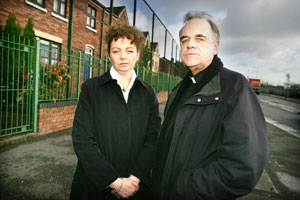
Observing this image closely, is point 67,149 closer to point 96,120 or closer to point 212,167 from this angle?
point 96,120

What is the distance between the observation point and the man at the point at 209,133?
981 mm

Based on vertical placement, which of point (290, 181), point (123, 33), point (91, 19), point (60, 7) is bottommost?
point (290, 181)

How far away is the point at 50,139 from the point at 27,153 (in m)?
0.91

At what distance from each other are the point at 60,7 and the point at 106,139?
35.7 ft

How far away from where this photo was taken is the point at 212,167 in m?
1.04

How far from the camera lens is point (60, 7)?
997cm

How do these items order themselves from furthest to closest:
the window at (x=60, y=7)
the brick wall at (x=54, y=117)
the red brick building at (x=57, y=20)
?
the window at (x=60, y=7), the red brick building at (x=57, y=20), the brick wall at (x=54, y=117)

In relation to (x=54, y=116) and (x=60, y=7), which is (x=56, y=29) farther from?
(x=54, y=116)

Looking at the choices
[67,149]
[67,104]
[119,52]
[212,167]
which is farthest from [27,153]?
[212,167]

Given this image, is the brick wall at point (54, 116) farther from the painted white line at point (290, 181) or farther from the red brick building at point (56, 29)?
the painted white line at point (290, 181)

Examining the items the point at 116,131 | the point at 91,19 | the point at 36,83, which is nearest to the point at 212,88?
the point at 116,131

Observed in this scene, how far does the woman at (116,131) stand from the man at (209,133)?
21cm

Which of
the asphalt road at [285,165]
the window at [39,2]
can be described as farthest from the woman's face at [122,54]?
the window at [39,2]

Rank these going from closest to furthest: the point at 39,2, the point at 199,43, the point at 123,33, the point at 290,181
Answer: the point at 199,43
the point at 123,33
the point at 290,181
the point at 39,2
